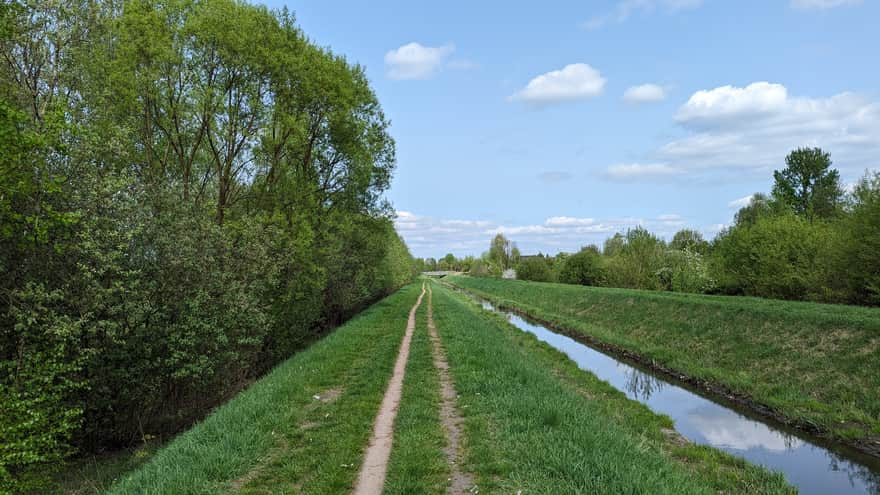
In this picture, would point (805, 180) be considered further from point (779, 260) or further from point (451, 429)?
point (451, 429)

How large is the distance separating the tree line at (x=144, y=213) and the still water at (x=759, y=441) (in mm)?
12488

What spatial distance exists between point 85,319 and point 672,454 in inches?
457

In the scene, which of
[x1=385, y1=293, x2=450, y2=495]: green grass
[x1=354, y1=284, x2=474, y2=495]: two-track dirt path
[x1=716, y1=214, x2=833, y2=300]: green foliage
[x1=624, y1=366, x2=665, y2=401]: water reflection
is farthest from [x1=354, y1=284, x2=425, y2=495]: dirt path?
[x1=716, y1=214, x2=833, y2=300]: green foliage

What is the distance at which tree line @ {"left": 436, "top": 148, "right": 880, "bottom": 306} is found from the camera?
75.5 ft

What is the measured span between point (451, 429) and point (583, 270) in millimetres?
52878

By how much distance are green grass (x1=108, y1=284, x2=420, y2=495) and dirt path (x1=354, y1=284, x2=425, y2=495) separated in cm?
14

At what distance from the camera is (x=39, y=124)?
27.0 feet

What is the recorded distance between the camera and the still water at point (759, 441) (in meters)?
8.16

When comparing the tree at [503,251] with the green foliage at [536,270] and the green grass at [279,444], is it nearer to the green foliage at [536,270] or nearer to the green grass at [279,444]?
the green foliage at [536,270]

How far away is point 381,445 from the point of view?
656cm

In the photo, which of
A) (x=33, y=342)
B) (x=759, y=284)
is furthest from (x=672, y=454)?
(x=759, y=284)

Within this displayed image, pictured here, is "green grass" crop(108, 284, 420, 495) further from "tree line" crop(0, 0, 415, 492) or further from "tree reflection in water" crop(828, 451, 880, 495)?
"tree reflection in water" crop(828, 451, 880, 495)

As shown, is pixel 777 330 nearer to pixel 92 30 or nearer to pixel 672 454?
pixel 672 454

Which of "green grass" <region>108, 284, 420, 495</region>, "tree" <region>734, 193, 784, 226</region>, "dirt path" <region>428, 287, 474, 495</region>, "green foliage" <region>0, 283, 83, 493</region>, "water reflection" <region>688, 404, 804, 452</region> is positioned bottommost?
"water reflection" <region>688, 404, 804, 452</region>
